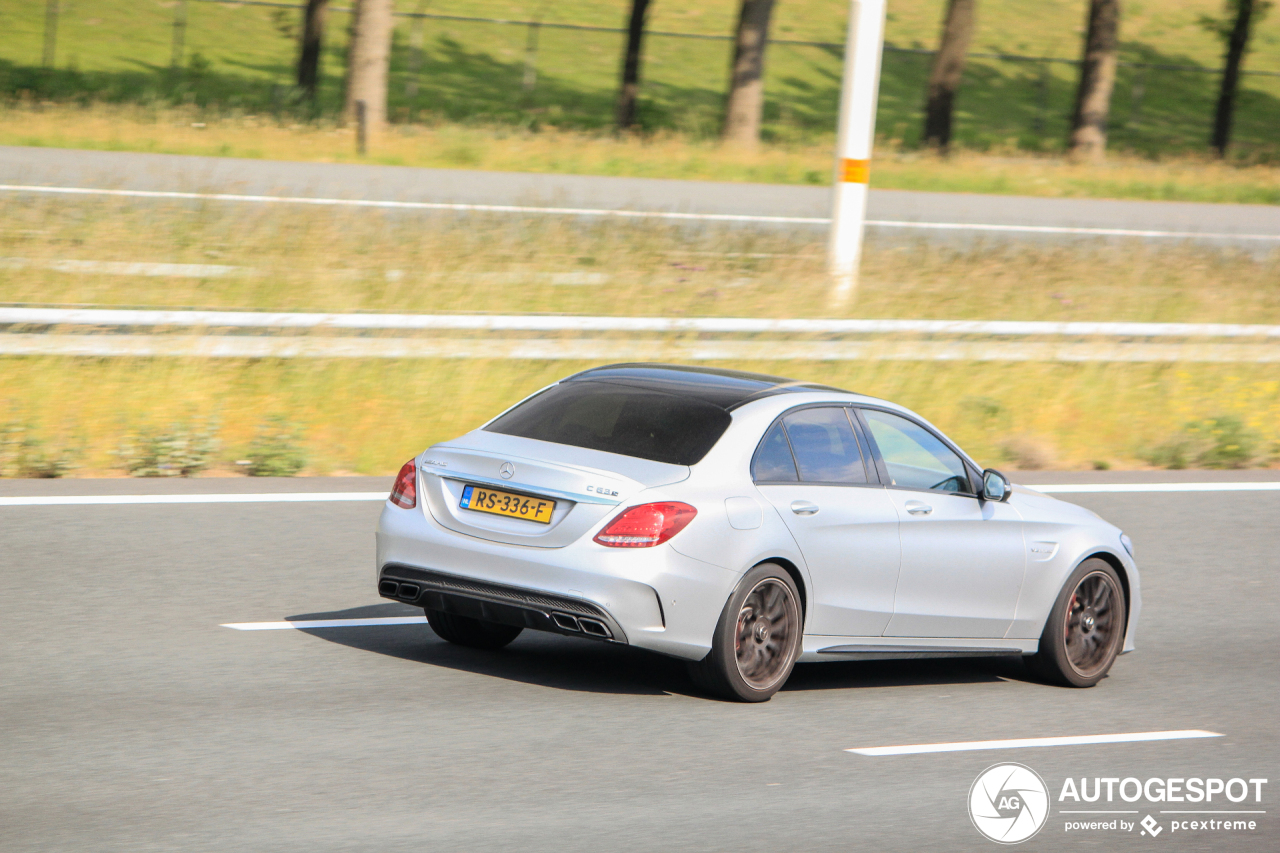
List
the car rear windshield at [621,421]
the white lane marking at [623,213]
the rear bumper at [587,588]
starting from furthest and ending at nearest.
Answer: the white lane marking at [623,213] < the car rear windshield at [621,421] < the rear bumper at [587,588]

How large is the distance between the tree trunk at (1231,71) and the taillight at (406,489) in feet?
143

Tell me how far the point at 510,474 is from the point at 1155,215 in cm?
2410

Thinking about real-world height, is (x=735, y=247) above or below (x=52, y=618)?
above

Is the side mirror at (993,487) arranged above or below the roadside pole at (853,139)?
below

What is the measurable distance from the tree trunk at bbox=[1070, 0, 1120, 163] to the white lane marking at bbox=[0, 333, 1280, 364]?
21.9 metres

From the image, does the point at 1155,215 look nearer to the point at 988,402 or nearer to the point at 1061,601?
the point at 988,402

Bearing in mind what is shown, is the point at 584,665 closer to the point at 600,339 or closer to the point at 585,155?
the point at 600,339

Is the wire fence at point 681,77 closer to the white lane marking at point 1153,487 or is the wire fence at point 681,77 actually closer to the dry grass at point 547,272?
the dry grass at point 547,272

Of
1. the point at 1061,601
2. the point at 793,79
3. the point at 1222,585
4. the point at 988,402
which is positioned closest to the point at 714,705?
the point at 1061,601

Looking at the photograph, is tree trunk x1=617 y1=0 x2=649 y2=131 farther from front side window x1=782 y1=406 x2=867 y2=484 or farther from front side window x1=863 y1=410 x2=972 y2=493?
front side window x1=782 y1=406 x2=867 y2=484

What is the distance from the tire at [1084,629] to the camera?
→ 26.5 feet

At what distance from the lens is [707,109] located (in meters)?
52.0

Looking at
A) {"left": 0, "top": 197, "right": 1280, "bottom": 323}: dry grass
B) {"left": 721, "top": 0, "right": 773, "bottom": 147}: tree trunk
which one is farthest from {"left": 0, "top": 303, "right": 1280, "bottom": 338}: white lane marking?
{"left": 721, "top": 0, "right": 773, "bottom": 147}: tree trunk

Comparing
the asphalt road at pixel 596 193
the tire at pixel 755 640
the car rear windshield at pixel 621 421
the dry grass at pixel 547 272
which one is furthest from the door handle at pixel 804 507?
the asphalt road at pixel 596 193
